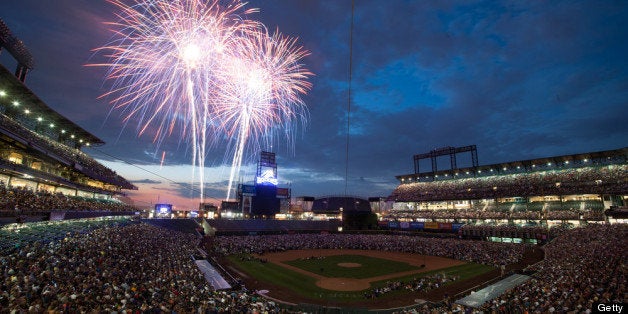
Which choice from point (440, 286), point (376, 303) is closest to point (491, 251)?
point (440, 286)

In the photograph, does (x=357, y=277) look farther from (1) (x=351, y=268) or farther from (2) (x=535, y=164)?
(2) (x=535, y=164)

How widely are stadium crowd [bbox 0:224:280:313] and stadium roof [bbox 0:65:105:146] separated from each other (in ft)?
73.2

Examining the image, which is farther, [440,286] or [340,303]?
[440,286]

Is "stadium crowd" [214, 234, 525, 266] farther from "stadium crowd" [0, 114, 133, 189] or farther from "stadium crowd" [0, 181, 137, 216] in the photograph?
"stadium crowd" [0, 114, 133, 189]

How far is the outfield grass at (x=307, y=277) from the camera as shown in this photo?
87.5 ft

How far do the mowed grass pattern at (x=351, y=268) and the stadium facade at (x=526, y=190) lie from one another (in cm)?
3147

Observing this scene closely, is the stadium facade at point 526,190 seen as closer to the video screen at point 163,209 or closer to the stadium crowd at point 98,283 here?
the video screen at point 163,209

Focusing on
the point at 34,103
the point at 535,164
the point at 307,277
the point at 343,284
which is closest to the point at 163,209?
the point at 34,103

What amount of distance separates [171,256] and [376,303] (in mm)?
18886

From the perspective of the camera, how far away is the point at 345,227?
71250 mm

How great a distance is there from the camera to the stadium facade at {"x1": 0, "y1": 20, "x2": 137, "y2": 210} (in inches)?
1166

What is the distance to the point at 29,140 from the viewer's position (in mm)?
29734

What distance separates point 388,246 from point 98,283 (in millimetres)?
46695

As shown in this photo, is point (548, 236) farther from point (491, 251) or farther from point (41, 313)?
point (41, 313)
